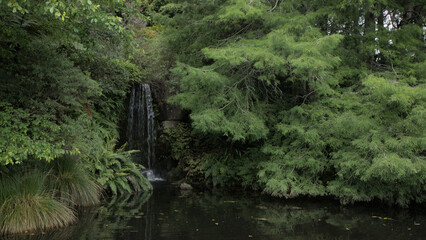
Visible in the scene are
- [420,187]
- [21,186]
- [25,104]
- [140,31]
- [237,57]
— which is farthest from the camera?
[140,31]

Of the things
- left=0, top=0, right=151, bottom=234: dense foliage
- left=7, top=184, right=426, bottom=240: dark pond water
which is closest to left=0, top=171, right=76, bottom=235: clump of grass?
left=0, top=0, right=151, bottom=234: dense foliage

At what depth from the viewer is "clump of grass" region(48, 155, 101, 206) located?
7.61 metres

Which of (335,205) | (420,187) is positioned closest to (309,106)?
(335,205)

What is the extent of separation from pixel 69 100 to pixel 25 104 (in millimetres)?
897

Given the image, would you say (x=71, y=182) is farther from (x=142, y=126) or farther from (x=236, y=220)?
(x=142, y=126)

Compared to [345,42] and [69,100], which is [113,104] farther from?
[345,42]

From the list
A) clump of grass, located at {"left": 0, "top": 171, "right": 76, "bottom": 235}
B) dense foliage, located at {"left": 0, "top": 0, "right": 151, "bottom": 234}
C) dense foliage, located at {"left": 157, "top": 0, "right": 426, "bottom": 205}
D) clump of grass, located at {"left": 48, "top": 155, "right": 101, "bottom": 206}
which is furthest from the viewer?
dense foliage, located at {"left": 157, "top": 0, "right": 426, "bottom": 205}

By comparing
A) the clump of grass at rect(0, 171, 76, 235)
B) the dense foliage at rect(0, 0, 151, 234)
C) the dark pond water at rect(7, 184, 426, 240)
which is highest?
the dense foliage at rect(0, 0, 151, 234)

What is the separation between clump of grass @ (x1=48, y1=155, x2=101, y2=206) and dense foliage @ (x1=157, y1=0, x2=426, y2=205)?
10.7 ft

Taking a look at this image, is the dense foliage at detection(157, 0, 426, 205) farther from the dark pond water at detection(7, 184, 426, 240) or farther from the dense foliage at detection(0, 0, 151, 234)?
the dense foliage at detection(0, 0, 151, 234)

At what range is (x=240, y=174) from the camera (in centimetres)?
1128

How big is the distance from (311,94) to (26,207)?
8.48 meters

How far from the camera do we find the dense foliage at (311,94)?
834 centimetres

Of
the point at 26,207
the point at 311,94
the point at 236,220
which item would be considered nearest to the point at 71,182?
the point at 26,207
